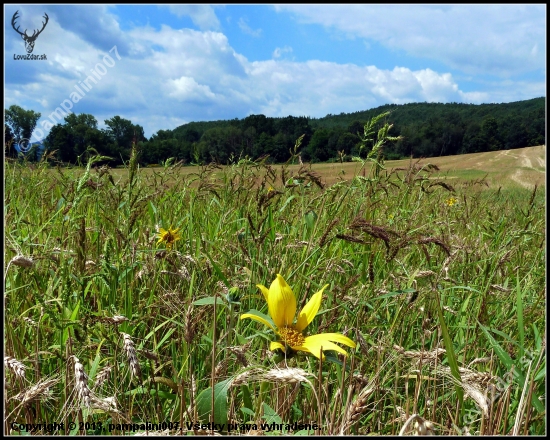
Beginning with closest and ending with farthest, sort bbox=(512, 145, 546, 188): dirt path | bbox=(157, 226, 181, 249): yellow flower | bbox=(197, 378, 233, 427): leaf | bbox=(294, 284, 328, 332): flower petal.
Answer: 1. bbox=(197, 378, 233, 427): leaf
2. bbox=(294, 284, 328, 332): flower petal
3. bbox=(157, 226, 181, 249): yellow flower
4. bbox=(512, 145, 546, 188): dirt path

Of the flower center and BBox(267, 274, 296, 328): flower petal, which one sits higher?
BBox(267, 274, 296, 328): flower petal

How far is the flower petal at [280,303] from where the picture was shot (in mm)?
1114

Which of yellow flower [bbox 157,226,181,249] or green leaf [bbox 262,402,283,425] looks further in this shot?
yellow flower [bbox 157,226,181,249]

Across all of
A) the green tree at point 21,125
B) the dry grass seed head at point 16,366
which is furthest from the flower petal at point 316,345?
the green tree at point 21,125

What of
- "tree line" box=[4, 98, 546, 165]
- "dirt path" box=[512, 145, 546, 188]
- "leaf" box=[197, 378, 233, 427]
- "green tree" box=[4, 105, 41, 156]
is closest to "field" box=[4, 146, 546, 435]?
"leaf" box=[197, 378, 233, 427]

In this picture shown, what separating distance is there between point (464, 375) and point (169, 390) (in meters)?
0.88

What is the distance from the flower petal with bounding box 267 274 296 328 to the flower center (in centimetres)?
2

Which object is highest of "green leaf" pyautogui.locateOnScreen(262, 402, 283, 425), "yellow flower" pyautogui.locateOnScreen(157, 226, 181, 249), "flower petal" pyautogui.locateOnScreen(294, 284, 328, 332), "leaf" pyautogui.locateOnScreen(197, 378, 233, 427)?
"yellow flower" pyautogui.locateOnScreen(157, 226, 181, 249)

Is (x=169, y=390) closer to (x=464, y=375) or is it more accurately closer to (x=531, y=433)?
(x=464, y=375)

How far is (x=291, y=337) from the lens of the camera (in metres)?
1.10

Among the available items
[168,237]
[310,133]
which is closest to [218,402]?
[168,237]

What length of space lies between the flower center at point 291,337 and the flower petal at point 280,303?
21mm

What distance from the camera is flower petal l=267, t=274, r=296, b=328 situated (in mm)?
1114

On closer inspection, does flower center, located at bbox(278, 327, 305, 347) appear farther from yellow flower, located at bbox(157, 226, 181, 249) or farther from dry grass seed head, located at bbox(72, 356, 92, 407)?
yellow flower, located at bbox(157, 226, 181, 249)
